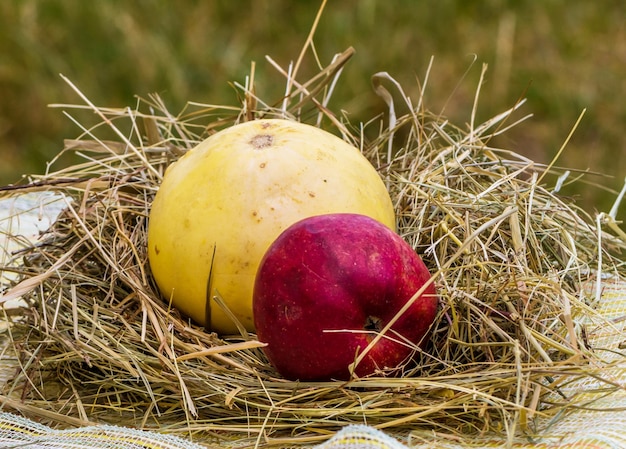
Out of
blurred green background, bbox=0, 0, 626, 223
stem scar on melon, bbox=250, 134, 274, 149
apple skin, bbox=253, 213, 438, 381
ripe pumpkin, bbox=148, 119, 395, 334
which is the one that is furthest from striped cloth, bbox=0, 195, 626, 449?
blurred green background, bbox=0, 0, 626, 223

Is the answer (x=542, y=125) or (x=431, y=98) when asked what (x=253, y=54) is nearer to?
(x=431, y=98)

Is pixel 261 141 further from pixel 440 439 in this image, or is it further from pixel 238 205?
pixel 440 439

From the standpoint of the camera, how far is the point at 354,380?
4.40 ft

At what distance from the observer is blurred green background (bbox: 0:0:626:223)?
3.54m

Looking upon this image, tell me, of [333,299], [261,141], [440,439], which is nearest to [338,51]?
[261,141]

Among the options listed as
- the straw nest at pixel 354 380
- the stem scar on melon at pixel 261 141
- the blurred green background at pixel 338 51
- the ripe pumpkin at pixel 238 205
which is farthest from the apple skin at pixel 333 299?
the blurred green background at pixel 338 51

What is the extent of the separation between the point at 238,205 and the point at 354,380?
0.39 m

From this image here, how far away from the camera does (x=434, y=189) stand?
1829mm

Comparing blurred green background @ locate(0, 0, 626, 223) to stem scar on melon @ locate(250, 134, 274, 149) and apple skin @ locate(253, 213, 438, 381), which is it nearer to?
stem scar on melon @ locate(250, 134, 274, 149)

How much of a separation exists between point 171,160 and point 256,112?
0.22 m

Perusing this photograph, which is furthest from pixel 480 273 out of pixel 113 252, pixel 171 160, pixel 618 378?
pixel 171 160

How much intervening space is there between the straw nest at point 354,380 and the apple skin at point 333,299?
0.11 feet

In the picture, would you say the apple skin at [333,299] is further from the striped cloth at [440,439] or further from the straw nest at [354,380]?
the striped cloth at [440,439]

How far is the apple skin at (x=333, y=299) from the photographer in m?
1.37
